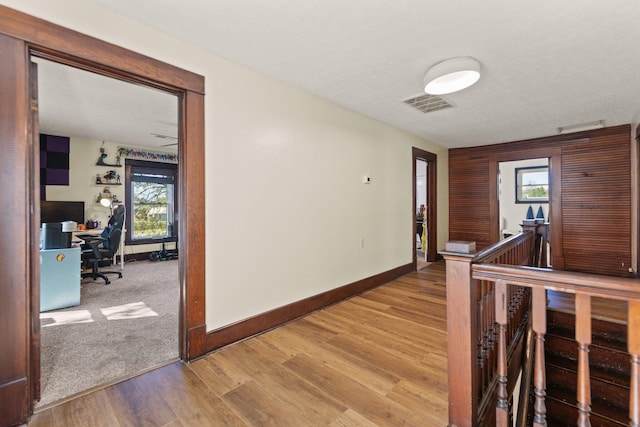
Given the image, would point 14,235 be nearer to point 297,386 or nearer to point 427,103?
point 297,386

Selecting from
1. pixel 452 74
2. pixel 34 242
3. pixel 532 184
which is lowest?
pixel 34 242

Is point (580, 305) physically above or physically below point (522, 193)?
below

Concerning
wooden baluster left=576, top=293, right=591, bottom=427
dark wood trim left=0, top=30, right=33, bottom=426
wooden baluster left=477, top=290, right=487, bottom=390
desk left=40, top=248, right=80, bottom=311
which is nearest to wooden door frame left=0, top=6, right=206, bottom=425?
dark wood trim left=0, top=30, right=33, bottom=426

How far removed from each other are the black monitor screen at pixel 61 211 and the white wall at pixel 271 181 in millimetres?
4153

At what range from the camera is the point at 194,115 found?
215 centimetres

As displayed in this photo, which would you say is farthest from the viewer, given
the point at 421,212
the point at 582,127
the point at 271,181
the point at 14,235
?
the point at 421,212

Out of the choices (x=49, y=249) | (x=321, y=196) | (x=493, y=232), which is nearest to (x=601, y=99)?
(x=493, y=232)

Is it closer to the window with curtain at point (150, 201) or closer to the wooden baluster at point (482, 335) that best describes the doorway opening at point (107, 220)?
the window with curtain at point (150, 201)

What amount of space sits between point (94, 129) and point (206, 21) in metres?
3.97

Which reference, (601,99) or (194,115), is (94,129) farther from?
(601,99)

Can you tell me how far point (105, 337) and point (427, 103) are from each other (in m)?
4.16

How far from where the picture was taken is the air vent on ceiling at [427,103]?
326cm

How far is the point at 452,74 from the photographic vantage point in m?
2.41

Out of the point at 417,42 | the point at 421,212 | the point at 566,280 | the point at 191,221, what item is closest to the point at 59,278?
the point at 191,221
